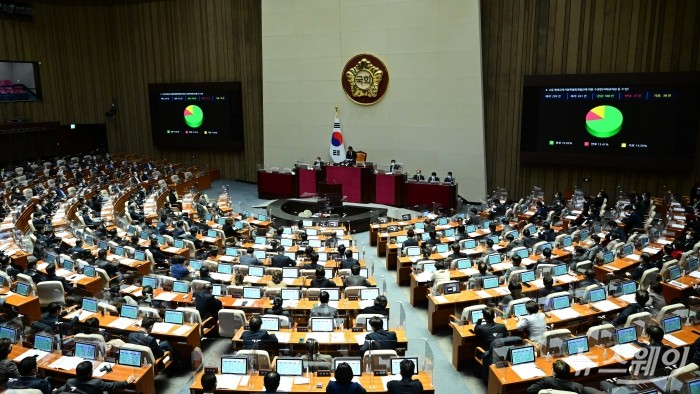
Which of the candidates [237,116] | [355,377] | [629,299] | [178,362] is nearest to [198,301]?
[178,362]

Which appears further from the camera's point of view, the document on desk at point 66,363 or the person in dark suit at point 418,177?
the person in dark suit at point 418,177

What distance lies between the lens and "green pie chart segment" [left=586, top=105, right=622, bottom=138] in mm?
19703

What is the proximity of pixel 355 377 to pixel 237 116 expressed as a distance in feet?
71.0

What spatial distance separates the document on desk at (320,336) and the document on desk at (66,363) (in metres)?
3.30

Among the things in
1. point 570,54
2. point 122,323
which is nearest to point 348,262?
point 122,323

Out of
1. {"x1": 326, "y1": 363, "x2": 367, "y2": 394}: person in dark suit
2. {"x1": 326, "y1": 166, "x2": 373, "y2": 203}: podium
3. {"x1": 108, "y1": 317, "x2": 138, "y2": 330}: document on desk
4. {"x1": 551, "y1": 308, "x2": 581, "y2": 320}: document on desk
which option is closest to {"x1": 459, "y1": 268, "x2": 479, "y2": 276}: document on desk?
{"x1": 551, "y1": 308, "x2": 581, "y2": 320}: document on desk

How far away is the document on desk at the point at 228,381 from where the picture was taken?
22.5 ft

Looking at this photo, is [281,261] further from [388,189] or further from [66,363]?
[388,189]

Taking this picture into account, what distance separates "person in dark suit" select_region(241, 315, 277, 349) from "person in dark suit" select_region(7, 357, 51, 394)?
2573 mm

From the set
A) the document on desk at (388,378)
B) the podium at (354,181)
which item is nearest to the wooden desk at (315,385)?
the document on desk at (388,378)

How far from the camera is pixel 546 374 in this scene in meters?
6.99

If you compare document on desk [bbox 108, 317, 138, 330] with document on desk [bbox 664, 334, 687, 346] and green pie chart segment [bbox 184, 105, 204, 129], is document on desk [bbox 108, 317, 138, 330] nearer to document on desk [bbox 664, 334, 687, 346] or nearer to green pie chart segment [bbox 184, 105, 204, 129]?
document on desk [bbox 664, 334, 687, 346]

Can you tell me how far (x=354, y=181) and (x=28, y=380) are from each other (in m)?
16.0

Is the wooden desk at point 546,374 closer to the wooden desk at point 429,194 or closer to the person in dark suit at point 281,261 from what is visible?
the person in dark suit at point 281,261
